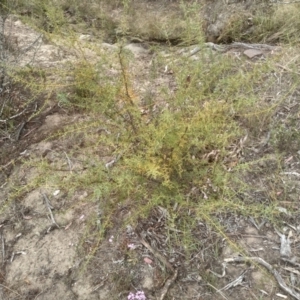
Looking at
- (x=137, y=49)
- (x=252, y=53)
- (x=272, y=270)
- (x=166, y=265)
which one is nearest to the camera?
(x=272, y=270)

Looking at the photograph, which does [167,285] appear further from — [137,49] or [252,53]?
[137,49]

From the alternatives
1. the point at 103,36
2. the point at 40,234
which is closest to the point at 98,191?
the point at 40,234

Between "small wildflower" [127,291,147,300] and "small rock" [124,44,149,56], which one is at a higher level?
"small rock" [124,44,149,56]

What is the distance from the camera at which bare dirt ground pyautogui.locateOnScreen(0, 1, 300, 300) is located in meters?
2.12

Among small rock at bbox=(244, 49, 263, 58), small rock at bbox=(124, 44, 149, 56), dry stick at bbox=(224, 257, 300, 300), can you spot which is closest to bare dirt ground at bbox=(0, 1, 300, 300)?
dry stick at bbox=(224, 257, 300, 300)

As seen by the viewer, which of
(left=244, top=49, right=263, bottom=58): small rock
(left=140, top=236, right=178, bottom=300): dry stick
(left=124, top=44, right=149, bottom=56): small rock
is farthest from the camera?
(left=124, top=44, right=149, bottom=56): small rock

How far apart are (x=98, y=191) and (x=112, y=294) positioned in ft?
1.80

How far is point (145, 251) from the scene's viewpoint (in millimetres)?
2273

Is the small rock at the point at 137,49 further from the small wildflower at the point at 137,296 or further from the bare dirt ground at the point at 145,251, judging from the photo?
the small wildflower at the point at 137,296

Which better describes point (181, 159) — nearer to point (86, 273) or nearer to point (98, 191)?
point (98, 191)

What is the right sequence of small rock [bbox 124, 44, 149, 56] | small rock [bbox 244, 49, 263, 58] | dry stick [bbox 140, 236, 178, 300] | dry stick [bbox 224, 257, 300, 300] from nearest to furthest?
dry stick [bbox 224, 257, 300, 300]
dry stick [bbox 140, 236, 178, 300]
small rock [bbox 244, 49, 263, 58]
small rock [bbox 124, 44, 149, 56]

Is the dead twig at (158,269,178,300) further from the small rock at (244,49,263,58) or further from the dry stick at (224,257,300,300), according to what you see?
the small rock at (244,49,263,58)

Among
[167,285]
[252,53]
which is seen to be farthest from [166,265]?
[252,53]

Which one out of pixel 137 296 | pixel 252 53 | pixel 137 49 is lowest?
pixel 137 296
